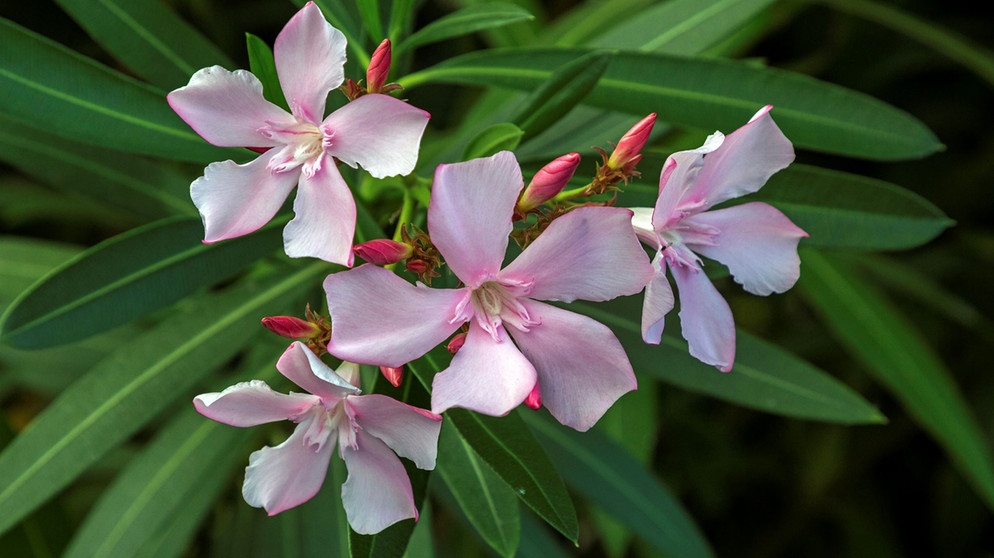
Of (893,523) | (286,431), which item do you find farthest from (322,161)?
(893,523)

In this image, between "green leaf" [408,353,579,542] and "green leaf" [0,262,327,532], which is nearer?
"green leaf" [408,353,579,542]

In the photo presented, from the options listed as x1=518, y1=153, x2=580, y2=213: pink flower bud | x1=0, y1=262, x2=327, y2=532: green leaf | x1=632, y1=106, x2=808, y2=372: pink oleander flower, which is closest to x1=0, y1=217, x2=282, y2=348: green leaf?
x1=0, y1=262, x2=327, y2=532: green leaf

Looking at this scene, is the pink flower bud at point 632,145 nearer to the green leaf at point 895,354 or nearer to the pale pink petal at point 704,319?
the pale pink petal at point 704,319

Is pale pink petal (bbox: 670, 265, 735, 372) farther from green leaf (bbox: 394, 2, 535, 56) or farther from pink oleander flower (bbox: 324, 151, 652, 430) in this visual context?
green leaf (bbox: 394, 2, 535, 56)

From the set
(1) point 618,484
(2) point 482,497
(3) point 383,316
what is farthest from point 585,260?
(1) point 618,484

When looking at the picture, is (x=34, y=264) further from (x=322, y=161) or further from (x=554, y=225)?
(x=554, y=225)

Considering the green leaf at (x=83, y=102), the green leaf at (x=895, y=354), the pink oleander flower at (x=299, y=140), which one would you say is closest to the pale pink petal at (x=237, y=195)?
the pink oleander flower at (x=299, y=140)

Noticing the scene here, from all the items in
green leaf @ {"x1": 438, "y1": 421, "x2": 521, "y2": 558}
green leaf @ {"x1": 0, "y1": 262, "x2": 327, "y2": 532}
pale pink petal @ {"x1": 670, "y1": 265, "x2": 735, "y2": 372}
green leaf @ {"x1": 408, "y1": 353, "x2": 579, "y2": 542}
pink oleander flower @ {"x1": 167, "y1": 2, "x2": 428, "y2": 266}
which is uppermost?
pink oleander flower @ {"x1": 167, "y1": 2, "x2": 428, "y2": 266}

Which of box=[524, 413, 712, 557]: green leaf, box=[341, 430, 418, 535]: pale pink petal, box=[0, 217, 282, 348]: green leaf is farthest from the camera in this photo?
box=[524, 413, 712, 557]: green leaf
